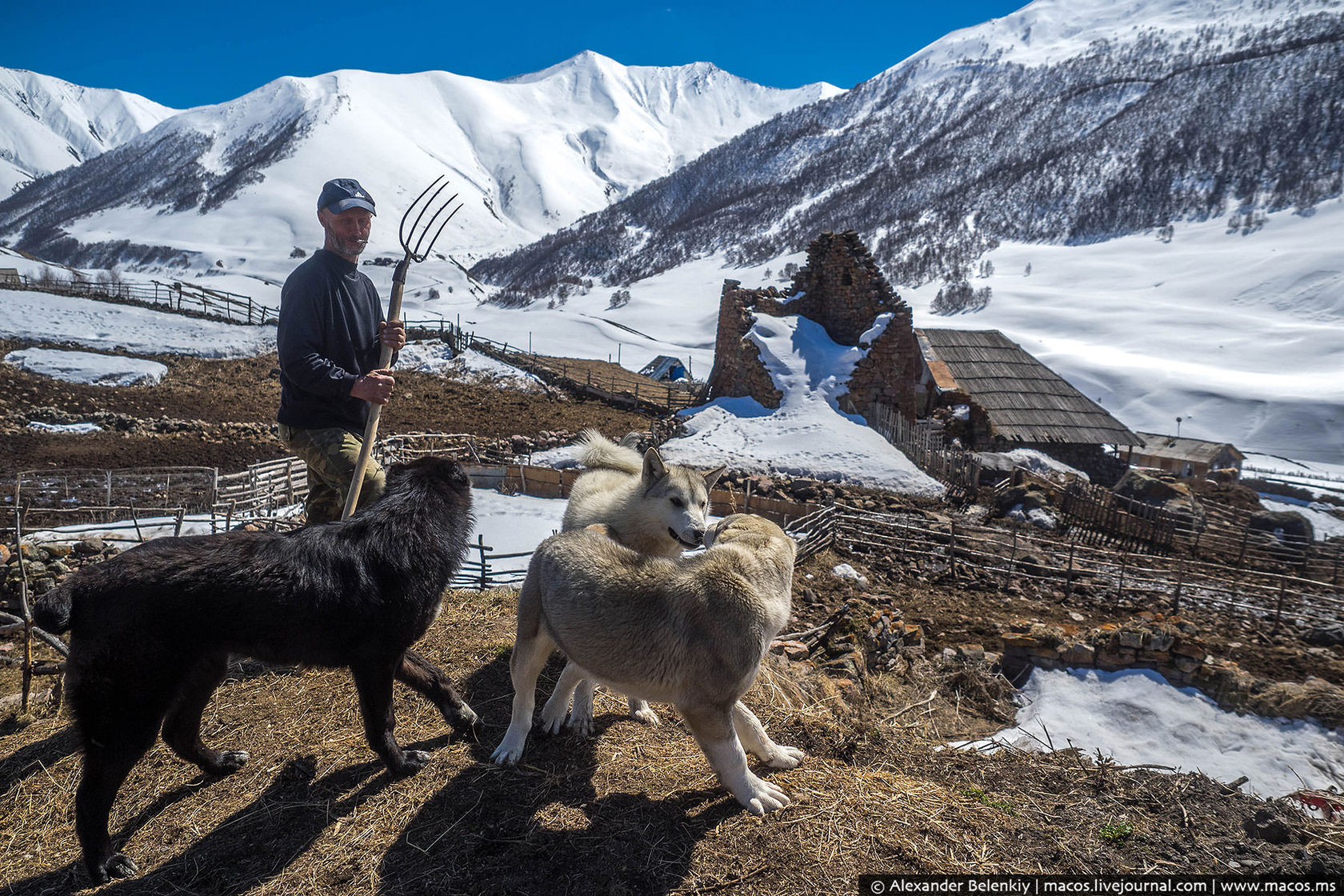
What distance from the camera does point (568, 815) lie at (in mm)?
3072

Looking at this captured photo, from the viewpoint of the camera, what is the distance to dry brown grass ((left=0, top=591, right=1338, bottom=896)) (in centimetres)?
276

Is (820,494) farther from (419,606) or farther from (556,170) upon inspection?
(556,170)

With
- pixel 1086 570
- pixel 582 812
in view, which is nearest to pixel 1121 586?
pixel 1086 570

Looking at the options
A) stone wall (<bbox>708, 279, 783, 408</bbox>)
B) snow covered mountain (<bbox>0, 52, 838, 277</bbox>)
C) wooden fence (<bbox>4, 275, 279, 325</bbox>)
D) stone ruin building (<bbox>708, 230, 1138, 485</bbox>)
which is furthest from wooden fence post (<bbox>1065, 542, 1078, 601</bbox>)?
snow covered mountain (<bbox>0, 52, 838, 277</bbox>)

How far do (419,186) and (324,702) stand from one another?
122747mm

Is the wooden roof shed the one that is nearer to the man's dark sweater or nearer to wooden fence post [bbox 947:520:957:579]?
wooden fence post [bbox 947:520:957:579]

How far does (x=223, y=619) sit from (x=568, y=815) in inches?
68.0

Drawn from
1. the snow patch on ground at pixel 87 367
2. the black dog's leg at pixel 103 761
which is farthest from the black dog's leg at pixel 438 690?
the snow patch on ground at pixel 87 367

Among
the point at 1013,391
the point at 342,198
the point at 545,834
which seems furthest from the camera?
the point at 1013,391

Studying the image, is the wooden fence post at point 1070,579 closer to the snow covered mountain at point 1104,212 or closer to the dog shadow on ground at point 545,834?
the dog shadow on ground at point 545,834

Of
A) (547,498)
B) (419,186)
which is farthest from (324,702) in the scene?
(419,186)

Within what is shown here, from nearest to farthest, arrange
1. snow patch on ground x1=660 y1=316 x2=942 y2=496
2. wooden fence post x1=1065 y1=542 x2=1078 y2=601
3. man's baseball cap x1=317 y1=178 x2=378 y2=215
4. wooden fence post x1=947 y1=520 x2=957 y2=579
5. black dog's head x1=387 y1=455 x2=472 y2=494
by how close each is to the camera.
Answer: black dog's head x1=387 y1=455 x2=472 y2=494 → man's baseball cap x1=317 y1=178 x2=378 y2=215 → wooden fence post x1=1065 y1=542 x2=1078 y2=601 → wooden fence post x1=947 y1=520 x2=957 y2=579 → snow patch on ground x1=660 y1=316 x2=942 y2=496

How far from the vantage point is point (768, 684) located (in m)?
4.70

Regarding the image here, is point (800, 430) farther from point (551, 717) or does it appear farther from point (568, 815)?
point (568, 815)
